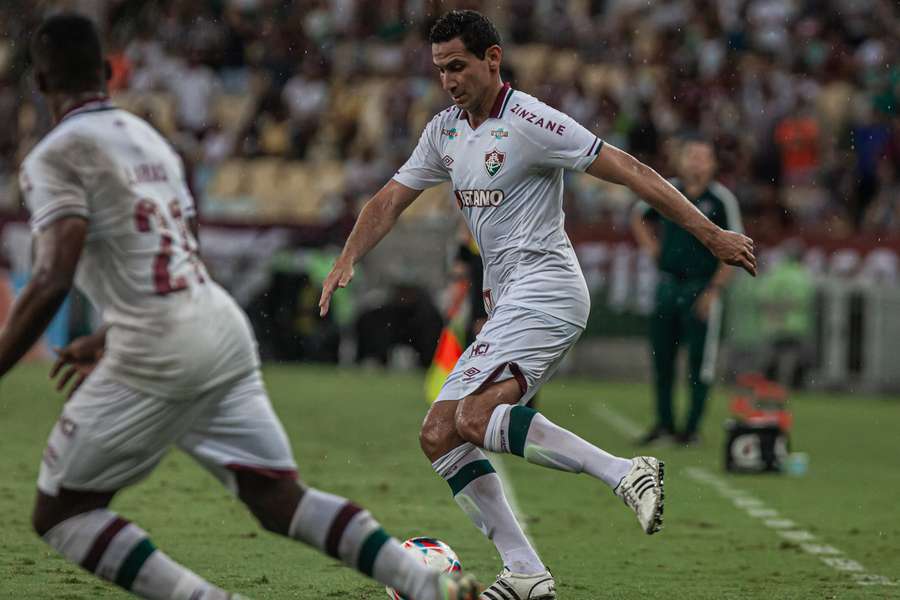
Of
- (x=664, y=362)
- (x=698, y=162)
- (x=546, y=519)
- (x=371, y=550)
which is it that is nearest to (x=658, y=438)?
(x=664, y=362)

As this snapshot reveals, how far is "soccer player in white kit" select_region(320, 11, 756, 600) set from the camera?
20.9ft

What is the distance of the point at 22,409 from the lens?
50.4 ft

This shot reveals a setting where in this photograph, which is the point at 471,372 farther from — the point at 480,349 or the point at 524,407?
the point at 524,407

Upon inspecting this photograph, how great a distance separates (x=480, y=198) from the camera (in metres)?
6.73

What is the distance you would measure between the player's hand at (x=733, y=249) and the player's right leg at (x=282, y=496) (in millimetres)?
1937

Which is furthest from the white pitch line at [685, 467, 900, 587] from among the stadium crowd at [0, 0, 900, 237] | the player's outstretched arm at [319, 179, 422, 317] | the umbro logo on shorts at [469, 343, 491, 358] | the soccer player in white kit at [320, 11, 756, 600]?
the stadium crowd at [0, 0, 900, 237]

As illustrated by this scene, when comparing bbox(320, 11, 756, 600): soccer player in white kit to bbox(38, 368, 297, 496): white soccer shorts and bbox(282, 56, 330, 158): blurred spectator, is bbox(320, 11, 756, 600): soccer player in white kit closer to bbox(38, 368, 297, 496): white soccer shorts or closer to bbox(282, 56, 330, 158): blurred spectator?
bbox(38, 368, 297, 496): white soccer shorts

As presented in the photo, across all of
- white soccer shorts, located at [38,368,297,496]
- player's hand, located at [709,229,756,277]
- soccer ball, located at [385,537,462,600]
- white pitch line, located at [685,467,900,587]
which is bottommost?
white pitch line, located at [685,467,900,587]

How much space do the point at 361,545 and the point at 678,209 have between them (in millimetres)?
2084

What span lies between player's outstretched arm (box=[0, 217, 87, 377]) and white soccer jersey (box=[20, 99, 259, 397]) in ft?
0.17

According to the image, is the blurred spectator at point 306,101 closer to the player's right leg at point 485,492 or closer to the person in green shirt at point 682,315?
the person in green shirt at point 682,315

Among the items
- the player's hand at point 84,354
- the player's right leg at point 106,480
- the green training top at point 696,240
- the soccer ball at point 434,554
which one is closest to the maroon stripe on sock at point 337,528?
the player's right leg at point 106,480

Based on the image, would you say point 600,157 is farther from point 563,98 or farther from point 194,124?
point 194,124

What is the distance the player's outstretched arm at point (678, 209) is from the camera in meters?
6.36
